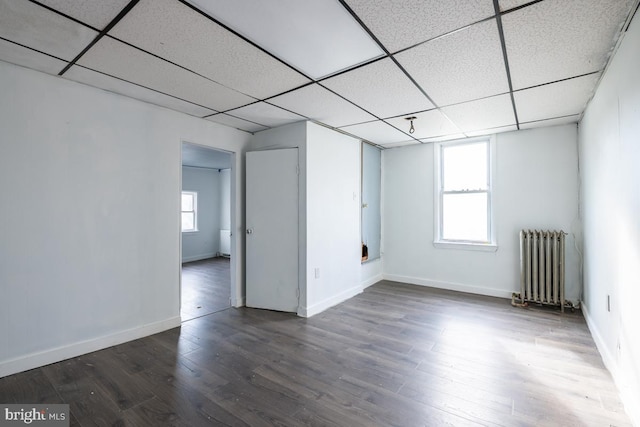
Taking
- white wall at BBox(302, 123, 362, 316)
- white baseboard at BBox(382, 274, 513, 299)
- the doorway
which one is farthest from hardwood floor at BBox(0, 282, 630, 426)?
the doorway

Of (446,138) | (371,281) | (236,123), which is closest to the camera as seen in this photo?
(236,123)

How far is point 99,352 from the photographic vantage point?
262cm

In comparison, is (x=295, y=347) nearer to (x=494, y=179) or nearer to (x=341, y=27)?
(x=341, y=27)

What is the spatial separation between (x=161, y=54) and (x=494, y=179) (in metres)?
4.42

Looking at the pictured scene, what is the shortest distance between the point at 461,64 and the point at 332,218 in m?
2.34

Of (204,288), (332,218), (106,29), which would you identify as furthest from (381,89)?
(204,288)

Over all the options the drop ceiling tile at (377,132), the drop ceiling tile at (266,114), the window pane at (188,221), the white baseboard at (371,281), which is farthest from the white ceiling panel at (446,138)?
the window pane at (188,221)

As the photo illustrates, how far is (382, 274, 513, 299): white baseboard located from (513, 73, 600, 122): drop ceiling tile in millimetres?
2453

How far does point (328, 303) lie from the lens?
3.89 m

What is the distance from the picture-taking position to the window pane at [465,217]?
4.53 m

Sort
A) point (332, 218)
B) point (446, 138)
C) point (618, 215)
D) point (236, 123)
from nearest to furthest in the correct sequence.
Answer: point (618, 215), point (236, 123), point (332, 218), point (446, 138)

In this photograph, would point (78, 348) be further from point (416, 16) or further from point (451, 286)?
point (451, 286)

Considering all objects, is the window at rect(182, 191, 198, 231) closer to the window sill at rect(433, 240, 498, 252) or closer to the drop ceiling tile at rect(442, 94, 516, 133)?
the window sill at rect(433, 240, 498, 252)

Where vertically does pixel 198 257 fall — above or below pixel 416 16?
below
